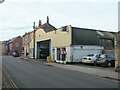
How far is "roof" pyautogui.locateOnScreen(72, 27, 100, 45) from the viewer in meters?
19.4

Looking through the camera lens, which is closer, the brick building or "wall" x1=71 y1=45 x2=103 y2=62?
the brick building

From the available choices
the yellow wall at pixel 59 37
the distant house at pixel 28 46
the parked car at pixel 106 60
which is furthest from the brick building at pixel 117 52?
the distant house at pixel 28 46

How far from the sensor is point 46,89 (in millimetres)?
6172

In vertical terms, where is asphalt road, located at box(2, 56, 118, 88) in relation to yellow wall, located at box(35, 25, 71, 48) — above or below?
below

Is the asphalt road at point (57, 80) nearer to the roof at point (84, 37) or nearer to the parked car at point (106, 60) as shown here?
the parked car at point (106, 60)

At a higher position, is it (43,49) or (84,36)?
(84,36)

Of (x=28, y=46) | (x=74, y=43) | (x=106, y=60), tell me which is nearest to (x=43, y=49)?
(x=28, y=46)

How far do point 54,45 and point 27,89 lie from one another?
16778 mm

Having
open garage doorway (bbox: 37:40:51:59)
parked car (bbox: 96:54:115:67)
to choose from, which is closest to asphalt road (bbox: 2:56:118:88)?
parked car (bbox: 96:54:115:67)

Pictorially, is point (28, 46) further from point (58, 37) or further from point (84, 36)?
point (84, 36)

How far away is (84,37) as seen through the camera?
2045 cm

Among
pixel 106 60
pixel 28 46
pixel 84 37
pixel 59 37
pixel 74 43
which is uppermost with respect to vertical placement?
pixel 59 37

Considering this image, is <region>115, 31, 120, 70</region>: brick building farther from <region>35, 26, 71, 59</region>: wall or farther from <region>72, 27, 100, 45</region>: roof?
→ <region>35, 26, 71, 59</region>: wall

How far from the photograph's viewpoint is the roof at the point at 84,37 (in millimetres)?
19359
